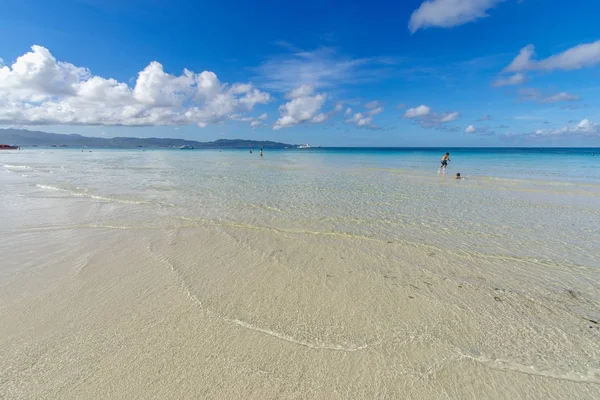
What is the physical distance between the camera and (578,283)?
566 centimetres

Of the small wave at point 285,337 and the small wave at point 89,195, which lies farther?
the small wave at point 89,195

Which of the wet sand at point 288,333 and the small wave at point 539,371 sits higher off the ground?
the wet sand at point 288,333

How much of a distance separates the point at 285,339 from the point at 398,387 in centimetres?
147

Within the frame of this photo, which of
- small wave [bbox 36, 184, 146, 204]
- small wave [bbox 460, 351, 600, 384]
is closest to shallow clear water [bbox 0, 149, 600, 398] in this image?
small wave [bbox 460, 351, 600, 384]

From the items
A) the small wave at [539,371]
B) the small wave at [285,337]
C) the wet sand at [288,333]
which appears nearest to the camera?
the wet sand at [288,333]

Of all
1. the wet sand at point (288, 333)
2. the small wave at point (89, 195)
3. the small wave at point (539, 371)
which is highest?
the small wave at point (89, 195)

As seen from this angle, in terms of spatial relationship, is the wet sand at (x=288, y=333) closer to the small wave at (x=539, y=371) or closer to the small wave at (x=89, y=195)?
the small wave at (x=539, y=371)

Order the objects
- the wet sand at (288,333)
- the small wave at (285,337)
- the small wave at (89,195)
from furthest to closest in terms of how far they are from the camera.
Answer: the small wave at (89,195) → the small wave at (285,337) → the wet sand at (288,333)

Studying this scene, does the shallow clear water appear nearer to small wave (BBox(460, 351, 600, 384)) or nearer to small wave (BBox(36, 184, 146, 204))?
small wave (BBox(460, 351, 600, 384))

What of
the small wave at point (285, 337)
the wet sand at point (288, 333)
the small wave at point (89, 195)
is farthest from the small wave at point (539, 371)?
the small wave at point (89, 195)

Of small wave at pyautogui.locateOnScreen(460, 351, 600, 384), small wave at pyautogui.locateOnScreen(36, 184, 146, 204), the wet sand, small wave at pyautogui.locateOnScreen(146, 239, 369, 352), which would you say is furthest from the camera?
small wave at pyautogui.locateOnScreen(36, 184, 146, 204)

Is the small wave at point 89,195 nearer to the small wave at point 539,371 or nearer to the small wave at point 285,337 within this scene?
the small wave at point 285,337

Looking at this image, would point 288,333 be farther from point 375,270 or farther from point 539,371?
point 539,371

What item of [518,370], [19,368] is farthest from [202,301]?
[518,370]
